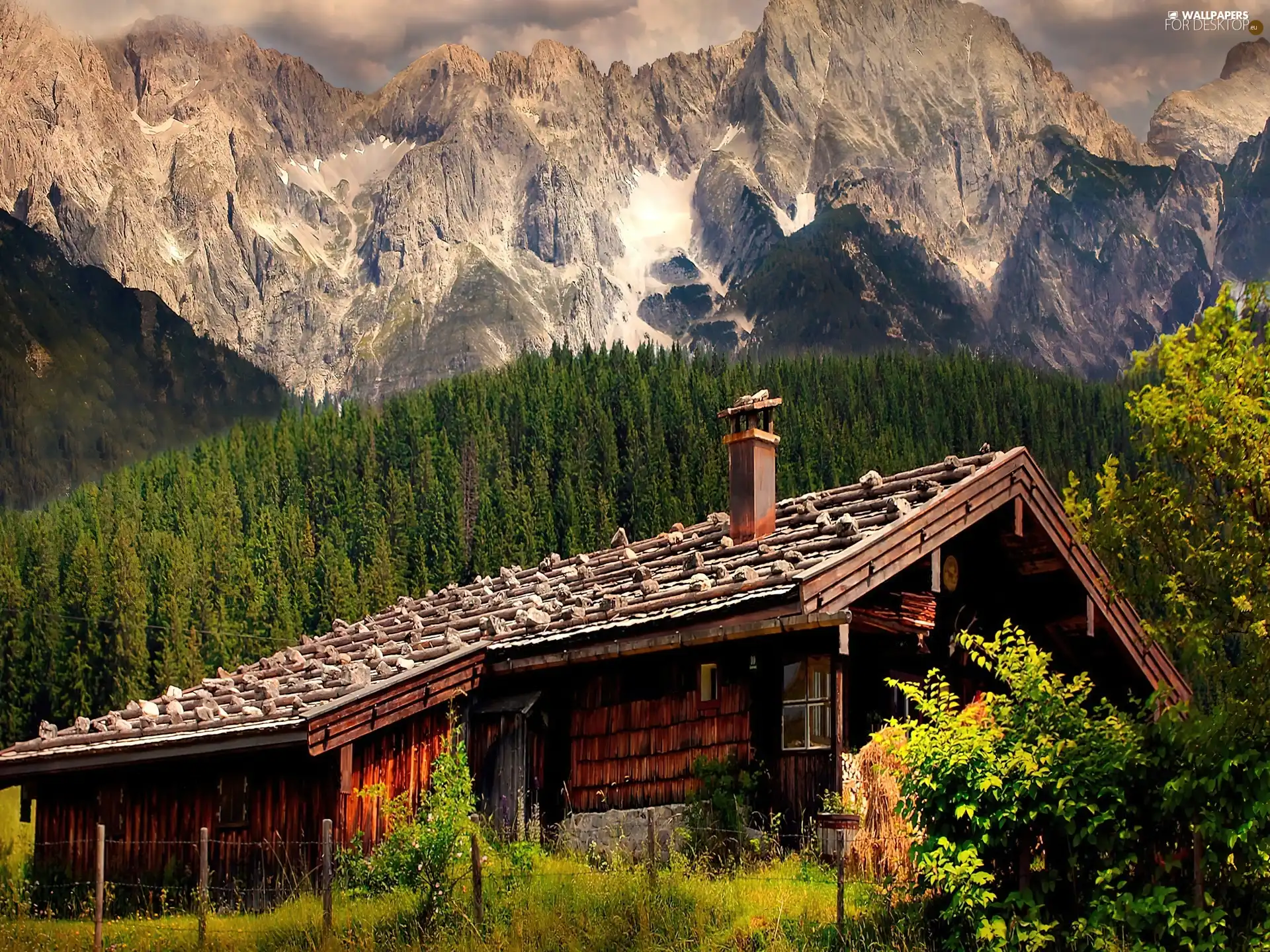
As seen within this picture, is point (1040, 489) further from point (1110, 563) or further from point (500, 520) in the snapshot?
point (500, 520)

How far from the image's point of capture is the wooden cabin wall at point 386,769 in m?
23.1

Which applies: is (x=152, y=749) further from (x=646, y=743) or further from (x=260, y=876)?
(x=646, y=743)

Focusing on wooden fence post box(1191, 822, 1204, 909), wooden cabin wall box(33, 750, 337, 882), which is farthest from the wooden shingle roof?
wooden fence post box(1191, 822, 1204, 909)

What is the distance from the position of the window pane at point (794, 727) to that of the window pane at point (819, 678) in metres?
0.23

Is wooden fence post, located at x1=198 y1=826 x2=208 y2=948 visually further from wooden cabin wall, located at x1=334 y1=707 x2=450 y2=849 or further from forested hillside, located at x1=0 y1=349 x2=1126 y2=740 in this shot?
forested hillside, located at x1=0 y1=349 x2=1126 y2=740

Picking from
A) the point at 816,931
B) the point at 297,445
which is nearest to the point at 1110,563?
the point at 816,931

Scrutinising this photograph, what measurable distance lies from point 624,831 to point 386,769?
152 inches

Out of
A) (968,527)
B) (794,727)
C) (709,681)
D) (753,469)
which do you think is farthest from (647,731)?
(968,527)

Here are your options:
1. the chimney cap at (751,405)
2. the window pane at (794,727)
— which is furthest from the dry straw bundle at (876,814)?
the chimney cap at (751,405)

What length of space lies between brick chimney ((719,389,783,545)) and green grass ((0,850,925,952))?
6.70 metres

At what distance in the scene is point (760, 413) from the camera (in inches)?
992

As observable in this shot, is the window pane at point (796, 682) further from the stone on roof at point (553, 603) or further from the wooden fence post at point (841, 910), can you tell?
the wooden fence post at point (841, 910)

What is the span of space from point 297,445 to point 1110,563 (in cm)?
11862

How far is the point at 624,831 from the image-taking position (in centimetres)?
2222
